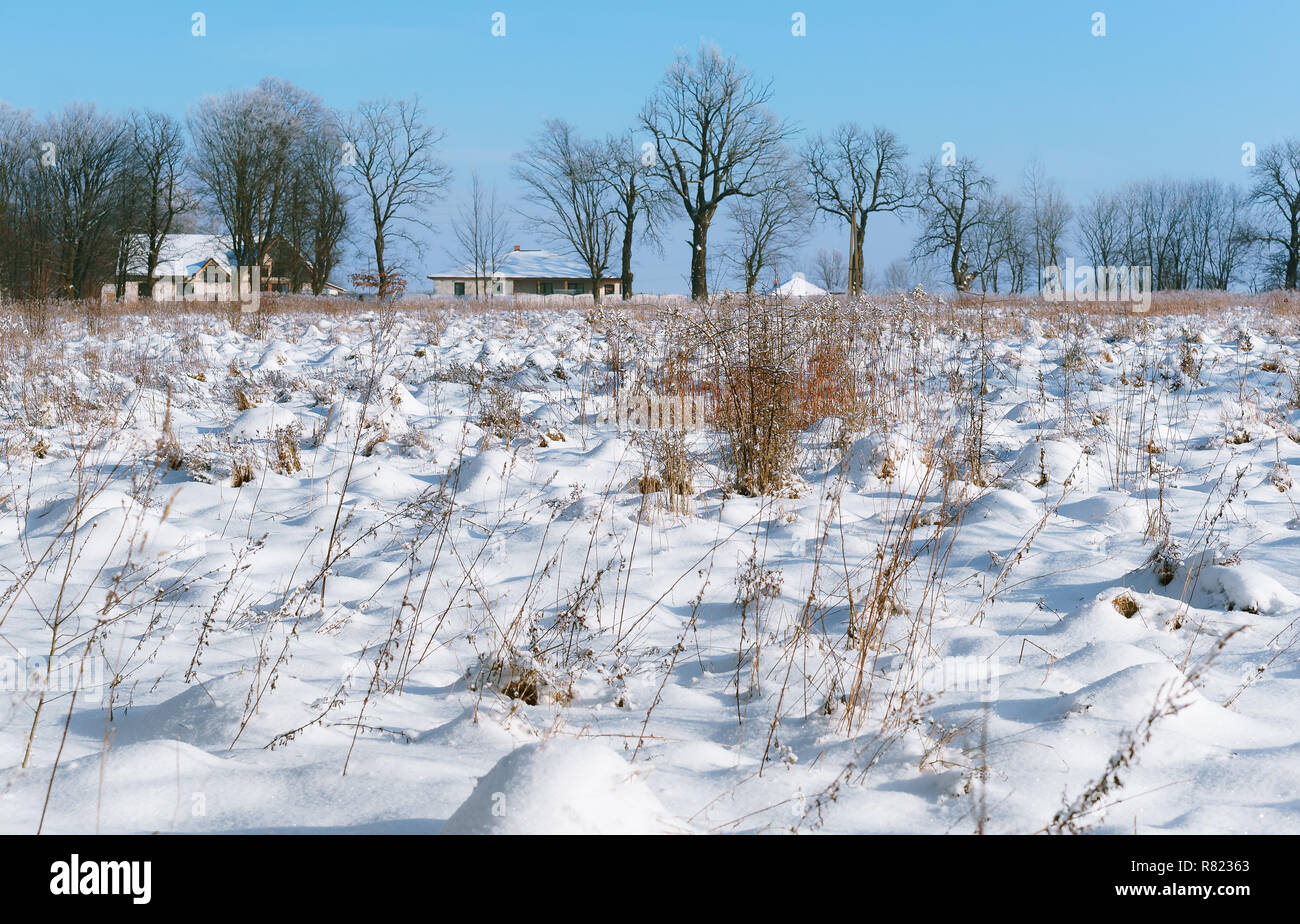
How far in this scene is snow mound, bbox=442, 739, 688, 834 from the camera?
144 centimetres

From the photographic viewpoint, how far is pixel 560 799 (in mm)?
1468

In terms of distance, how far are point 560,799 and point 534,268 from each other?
65.8m

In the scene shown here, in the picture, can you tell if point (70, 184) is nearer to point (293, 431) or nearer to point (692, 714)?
point (293, 431)

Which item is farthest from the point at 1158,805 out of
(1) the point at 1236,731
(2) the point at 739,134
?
(2) the point at 739,134

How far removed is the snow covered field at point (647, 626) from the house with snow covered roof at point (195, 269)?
33977 millimetres

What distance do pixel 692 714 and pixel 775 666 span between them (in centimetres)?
36

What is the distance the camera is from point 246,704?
2.17m

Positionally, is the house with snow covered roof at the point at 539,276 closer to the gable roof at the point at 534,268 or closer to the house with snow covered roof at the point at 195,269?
the gable roof at the point at 534,268

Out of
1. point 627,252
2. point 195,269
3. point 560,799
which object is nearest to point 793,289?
point 560,799

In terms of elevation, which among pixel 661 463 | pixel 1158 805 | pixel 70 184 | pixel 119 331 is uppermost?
pixel 70 184

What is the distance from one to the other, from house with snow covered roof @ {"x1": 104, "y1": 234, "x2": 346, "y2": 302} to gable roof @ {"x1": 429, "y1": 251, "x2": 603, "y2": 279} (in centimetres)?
1205

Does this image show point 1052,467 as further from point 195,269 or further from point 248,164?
point 195,269

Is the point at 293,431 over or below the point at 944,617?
over

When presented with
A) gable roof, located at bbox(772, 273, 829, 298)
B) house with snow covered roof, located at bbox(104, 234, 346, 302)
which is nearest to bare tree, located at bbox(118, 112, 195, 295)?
house with snow covered roof, located at bbox(104, 234, 346, 302)
